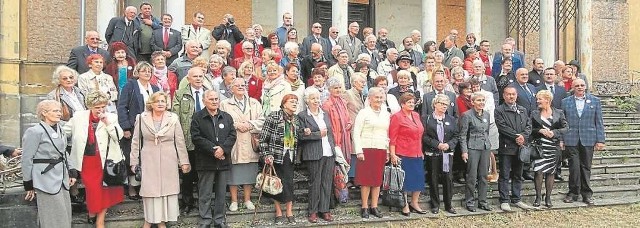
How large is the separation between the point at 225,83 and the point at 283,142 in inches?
52.0

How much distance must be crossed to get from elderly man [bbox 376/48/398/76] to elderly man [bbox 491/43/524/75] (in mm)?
2391

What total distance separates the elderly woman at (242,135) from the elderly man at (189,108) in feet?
1.08

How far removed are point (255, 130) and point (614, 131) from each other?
28.7 ft

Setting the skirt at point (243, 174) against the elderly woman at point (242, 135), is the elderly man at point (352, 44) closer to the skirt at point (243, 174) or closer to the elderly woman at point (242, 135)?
the elderly woman at point (242, 135)

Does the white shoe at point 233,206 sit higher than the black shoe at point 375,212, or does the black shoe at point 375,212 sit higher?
the white shoe at point 233,206

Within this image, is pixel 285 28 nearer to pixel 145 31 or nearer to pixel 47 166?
pixel 145 31

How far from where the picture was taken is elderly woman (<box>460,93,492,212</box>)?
27.8 ft

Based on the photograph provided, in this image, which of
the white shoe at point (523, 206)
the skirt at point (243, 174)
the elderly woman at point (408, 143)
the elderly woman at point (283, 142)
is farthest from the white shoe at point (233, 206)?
the white shoe at point (523, 206)

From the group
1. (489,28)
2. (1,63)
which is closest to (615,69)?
(489,28)

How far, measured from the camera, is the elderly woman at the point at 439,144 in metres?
8.25

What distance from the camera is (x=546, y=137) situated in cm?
889

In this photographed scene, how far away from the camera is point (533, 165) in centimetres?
891

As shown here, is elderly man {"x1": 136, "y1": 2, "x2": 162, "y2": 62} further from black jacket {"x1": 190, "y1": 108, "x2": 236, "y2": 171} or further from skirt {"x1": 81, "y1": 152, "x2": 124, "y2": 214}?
skirt {"x1": 81, "y1": 152, "x2": 124, "y2": 214}

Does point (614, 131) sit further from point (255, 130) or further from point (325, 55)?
point (255, 130)
